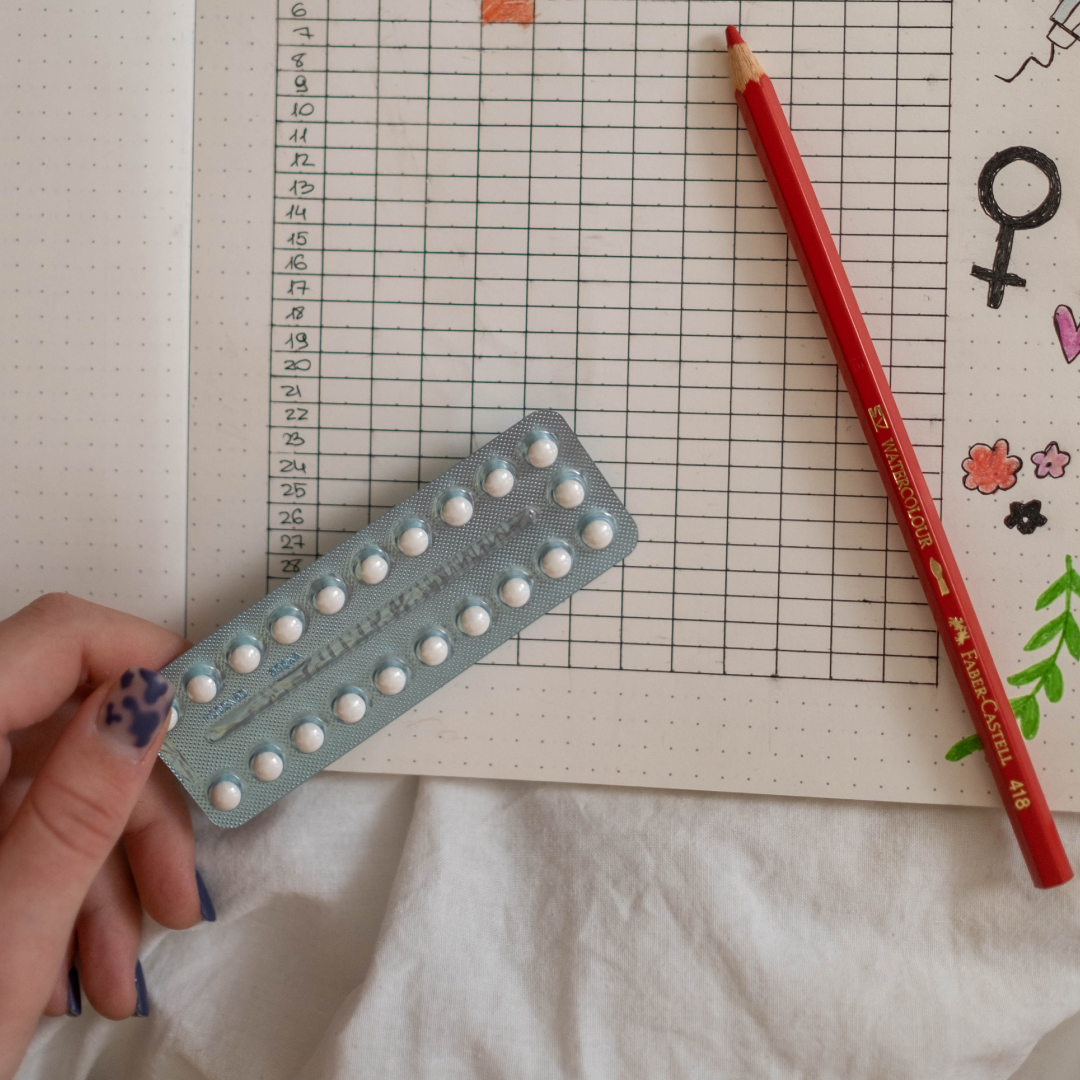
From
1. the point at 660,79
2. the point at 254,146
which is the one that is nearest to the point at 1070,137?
the point at 660,79

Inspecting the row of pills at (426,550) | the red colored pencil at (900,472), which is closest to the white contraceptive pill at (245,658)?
the row of pills at (426,550)

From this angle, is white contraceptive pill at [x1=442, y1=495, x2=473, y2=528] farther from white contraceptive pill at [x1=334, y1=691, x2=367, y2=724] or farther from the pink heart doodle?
the pink heart doodle

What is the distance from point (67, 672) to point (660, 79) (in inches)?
17.4

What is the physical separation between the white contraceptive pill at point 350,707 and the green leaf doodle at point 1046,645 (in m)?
0.32

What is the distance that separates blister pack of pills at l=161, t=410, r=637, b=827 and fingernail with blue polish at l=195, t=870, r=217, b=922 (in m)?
0.05

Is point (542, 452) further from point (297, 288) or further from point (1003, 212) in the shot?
point (1003, 212)

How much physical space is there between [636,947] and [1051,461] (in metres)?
0.35

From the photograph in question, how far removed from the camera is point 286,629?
430 millimetres

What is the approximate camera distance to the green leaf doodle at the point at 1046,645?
45 centimetres

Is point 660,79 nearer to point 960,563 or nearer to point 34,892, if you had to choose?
point 960,563

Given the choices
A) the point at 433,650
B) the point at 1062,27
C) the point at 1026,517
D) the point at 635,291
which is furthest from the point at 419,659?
the point at 1062,27

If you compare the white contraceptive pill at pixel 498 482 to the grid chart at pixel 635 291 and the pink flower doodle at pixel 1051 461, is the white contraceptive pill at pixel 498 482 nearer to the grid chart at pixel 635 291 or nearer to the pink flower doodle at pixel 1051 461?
the grid chart at pixel 635 291

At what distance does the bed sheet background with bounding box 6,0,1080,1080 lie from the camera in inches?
17.9

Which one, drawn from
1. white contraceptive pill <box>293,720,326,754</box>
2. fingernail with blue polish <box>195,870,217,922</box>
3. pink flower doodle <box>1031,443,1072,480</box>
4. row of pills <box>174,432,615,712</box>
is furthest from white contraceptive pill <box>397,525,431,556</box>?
pink flower doodle <box>1031,443,1072,480</box>
